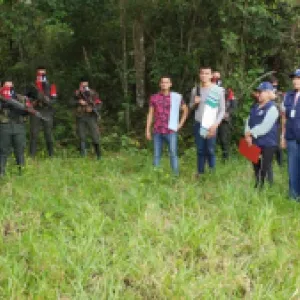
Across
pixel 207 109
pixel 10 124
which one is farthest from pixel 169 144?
pixel 10 124

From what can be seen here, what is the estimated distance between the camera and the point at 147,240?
402 cm

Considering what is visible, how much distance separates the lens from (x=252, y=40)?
11328 millimetres

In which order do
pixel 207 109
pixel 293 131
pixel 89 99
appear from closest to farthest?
pixel 293 131
pixel 207 109
pixel 89 99

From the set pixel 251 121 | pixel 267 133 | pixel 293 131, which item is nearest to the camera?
pixel 293 131

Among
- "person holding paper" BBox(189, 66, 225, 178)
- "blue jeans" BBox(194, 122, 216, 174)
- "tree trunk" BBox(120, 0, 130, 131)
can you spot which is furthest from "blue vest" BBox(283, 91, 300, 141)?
"tree trunk" BBox(120, 0, 130, 131)

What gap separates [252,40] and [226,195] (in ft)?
23.9

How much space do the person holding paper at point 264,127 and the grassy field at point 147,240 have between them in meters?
0.39

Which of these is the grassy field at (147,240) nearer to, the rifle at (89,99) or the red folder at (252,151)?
the red folder at (252,151)

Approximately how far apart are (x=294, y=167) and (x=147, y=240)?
2286 millimetres

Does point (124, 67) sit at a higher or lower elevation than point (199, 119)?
higher

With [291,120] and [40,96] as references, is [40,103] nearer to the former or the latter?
[40,96]

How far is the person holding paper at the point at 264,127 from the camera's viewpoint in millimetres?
5223

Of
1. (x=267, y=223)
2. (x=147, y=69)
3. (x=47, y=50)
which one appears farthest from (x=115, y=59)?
(x=267, y=223)

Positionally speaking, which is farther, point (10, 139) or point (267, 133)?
point (10, 139)
